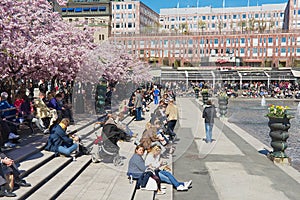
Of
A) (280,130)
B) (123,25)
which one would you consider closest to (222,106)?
(280,130)

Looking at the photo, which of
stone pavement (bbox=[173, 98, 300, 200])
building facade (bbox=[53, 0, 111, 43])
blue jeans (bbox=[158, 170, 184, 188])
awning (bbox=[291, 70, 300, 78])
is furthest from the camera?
building facade (bbox=[53, 0, 111, 43])

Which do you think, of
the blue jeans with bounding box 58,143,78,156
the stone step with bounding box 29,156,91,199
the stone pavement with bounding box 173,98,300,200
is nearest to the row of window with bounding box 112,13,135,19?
the stone pavement with bounding box 173,98,300,200

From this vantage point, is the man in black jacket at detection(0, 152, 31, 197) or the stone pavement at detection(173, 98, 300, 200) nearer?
the man in black jacket at detection(0, 152, 31, 197)

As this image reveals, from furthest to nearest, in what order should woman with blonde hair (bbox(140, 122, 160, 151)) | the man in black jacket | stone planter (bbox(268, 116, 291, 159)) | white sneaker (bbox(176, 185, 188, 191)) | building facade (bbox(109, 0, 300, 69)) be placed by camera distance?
building facade (bbox(109, 0, 300, 69))
stone planter (bbox(268, 116, 291, 159))
woman with blonde hair (bbox(140, 122, 160, 151))
white sneaker (bbox(176, 185, 188, 191))
the man in black jacket

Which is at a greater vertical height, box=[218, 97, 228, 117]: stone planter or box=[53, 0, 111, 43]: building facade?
box=[53, 0, 111, 43]: building facade

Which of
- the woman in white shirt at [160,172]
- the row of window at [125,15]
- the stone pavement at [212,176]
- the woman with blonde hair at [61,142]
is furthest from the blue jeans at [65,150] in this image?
the row of window at [125,15]

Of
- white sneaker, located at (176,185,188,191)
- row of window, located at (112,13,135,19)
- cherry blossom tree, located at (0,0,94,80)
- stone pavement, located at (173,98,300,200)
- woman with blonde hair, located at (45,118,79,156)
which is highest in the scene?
row of window, located at (112,13,135,19)

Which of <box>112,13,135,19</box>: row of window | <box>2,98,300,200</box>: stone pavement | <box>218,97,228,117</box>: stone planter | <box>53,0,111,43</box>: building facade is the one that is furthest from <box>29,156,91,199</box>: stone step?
<box>112,13,135,19</box>: row of window

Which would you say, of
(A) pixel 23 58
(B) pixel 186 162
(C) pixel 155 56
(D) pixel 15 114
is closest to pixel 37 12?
(A) pixel 23 58

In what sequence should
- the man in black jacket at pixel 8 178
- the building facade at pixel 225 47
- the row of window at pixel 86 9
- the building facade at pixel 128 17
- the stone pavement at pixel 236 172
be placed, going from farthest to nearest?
the building facade at pixel 128 17 < the row of window at pixel 86 9 < the building facade at pixel 225 47 < the stone pavement at pixel 236 172 < the man in black jacket at pixel 8 178

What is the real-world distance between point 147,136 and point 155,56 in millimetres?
75723

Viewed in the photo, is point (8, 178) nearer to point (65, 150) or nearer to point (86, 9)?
point (65, 150)

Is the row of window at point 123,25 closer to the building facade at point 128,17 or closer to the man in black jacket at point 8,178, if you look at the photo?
the building facade at point 128,17

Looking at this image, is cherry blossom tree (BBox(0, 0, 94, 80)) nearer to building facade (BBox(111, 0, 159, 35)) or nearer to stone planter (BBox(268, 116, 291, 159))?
stone planter (BBox(268, 116, 291, 159))
